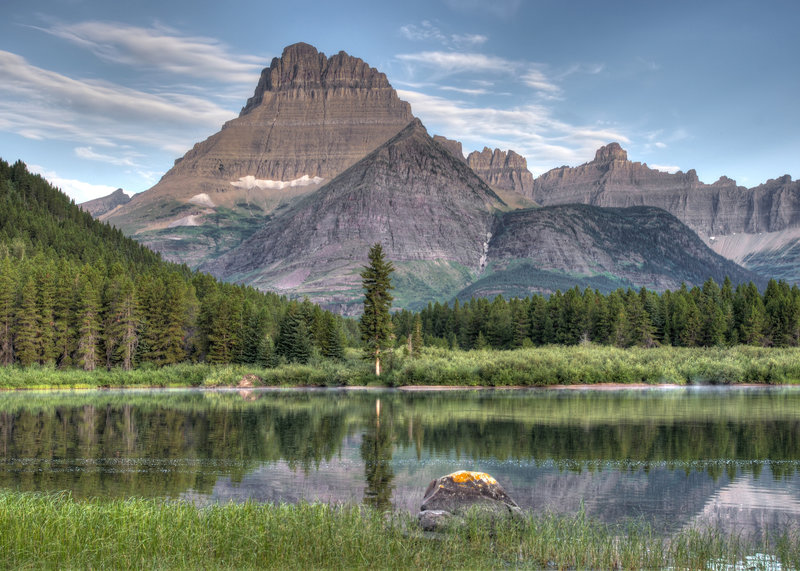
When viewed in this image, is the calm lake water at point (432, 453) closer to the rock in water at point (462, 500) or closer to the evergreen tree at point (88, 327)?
the rock in water at point (462, 500)

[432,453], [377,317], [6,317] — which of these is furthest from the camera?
[377,317]

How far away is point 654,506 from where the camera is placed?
1014 inches

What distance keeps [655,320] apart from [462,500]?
12742 centimetres

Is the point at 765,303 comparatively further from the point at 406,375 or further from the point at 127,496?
the point at 127,496

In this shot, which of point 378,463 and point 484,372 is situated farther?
point 484,372

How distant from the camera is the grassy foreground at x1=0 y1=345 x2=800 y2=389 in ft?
319

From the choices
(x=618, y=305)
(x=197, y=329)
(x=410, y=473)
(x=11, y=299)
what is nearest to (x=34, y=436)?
(x=410, y=473)

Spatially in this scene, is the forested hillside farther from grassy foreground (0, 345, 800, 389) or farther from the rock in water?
the rock in water

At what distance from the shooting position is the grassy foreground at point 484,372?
97.4m

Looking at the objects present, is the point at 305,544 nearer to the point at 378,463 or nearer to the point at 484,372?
the point at 378,463

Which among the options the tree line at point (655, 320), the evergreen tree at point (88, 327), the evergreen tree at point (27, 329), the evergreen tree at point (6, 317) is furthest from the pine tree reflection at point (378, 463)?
the tree line at point (655, 320)

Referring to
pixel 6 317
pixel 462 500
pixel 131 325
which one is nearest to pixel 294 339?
pixel 131 325

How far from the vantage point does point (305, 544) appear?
18.3 m

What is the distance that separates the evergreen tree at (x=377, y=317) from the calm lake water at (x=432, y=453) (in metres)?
31.1
